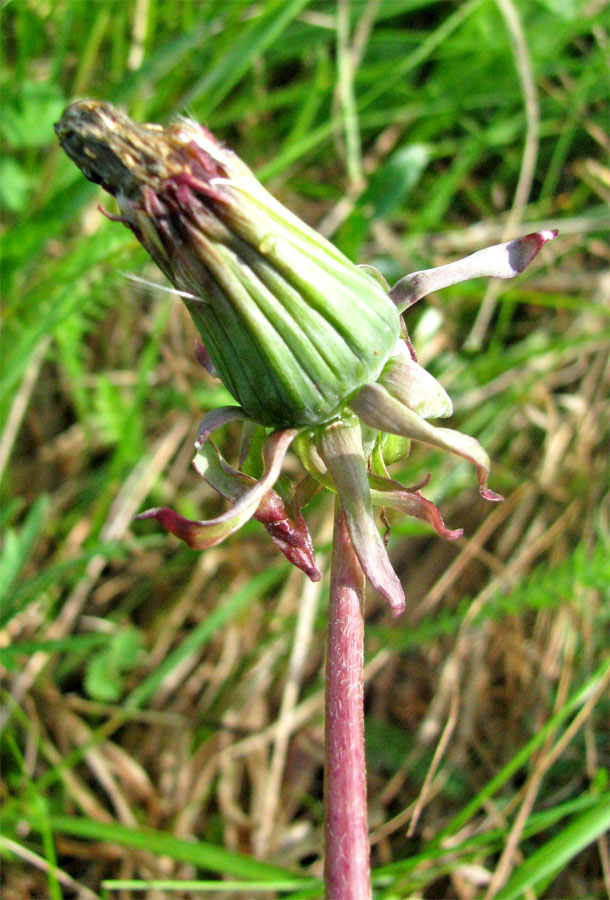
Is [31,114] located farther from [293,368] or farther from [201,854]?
[201,854]

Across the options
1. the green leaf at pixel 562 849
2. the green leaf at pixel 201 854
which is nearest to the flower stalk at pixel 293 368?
the green leaf at pixel 562 849

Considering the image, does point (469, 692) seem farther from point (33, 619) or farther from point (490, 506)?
point (33, 619)

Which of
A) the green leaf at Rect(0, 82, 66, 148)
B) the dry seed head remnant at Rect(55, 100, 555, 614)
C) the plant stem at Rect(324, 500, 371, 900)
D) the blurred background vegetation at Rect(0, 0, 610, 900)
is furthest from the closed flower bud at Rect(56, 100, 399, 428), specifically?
the green leaf at Rect(0, 82, 66, 148)

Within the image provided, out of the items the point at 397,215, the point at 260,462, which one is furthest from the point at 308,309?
the point at 397,215

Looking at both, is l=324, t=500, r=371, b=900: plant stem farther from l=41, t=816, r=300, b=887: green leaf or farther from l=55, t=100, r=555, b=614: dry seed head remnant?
l=41, t=816, r=300, b=887: green leaf

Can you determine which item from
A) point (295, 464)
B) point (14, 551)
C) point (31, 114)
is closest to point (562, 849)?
point (14, 551)

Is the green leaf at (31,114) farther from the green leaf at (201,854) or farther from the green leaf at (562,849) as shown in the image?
the green leaf at (562,849)
